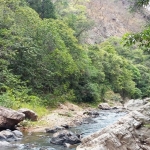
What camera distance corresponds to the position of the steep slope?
91319 mm

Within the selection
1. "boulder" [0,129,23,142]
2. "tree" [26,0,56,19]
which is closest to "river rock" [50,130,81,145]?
"boulder" [0,129,23,142]

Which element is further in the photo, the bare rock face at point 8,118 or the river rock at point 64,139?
the bare rock face at point 8,118

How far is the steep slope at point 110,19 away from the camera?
300ft

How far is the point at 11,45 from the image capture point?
25.3 m

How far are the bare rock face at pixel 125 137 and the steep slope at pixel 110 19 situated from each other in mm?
74496

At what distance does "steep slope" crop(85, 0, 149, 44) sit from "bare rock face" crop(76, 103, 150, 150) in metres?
74.5

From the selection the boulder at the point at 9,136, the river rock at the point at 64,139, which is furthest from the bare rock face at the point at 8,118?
the river rock at the point at 64,139

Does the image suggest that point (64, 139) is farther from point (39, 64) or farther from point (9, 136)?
point (39, 64)

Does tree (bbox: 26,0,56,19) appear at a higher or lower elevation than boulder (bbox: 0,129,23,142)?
higher

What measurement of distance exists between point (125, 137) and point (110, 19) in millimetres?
91381

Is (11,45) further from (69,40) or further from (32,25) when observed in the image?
(69,40)

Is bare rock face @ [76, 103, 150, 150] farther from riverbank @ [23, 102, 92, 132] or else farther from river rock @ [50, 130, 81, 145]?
riverbank @ [23, 102, 92, 132]

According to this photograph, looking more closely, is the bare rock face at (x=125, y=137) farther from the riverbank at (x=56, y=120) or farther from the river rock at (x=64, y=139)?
the riverbank at (x=56, y=120)

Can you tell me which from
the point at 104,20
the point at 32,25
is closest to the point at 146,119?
the point at 32,25
